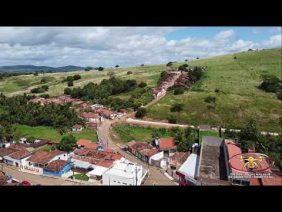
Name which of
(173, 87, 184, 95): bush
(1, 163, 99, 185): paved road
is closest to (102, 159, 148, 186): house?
(1, 163, 99, 185): paved road

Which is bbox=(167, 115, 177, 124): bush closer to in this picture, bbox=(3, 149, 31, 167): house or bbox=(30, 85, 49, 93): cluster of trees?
bbox=(3, 149, 31, 167): house

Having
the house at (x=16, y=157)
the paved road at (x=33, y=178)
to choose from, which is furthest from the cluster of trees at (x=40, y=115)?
the paved road at (x=33, y=178)

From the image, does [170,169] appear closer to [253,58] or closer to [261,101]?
[261,101]

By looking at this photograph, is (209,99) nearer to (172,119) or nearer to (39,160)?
(172,119)

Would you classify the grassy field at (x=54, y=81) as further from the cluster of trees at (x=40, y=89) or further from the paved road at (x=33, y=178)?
the paved road at (x=33, y=178)

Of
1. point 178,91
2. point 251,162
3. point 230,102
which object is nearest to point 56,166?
point 251,162

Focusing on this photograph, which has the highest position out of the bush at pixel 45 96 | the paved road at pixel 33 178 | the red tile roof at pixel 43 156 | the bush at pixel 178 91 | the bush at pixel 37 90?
the bush at pixel 178 91
